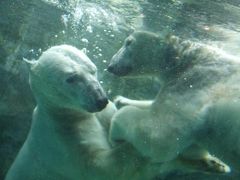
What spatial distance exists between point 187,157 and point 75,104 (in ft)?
3.92

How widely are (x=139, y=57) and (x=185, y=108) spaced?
0.94 metres

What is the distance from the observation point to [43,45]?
31.3ft

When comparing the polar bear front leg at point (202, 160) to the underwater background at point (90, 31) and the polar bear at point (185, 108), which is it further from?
the underwater background at point (90, 31)

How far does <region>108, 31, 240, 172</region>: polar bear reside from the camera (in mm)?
3479

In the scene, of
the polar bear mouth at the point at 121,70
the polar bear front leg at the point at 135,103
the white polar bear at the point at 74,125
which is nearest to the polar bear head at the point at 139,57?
the polar bear mouth at the point at 121,70

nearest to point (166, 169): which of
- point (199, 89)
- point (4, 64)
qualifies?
point (199, 89)

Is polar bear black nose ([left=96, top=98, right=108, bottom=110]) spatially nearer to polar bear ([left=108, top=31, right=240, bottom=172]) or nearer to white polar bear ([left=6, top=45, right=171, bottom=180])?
white polar bear ([left=6, top=45, right=171, bottom=180])

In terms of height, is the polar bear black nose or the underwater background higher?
the polar bear black nose

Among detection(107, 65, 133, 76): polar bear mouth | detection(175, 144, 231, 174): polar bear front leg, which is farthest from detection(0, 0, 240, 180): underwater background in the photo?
detection(107, 65, 133, 76): polar bear mouth

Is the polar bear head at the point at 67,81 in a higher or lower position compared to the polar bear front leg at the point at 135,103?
higher

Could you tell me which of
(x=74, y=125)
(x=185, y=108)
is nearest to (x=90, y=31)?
(x=74, y=125)

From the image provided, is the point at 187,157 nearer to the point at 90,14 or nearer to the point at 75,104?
the point at 75,104

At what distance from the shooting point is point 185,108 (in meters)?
3.65

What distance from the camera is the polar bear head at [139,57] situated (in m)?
4.27
